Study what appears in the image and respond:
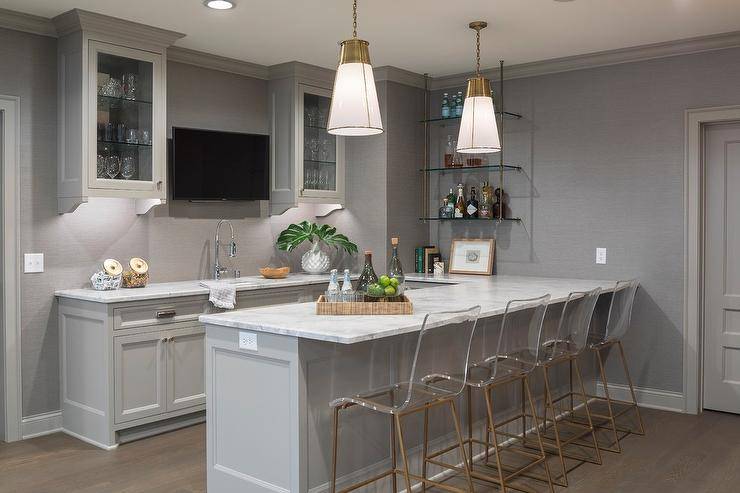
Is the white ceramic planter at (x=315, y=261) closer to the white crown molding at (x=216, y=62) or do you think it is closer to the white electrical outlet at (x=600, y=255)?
the white crown molding at (x=216, y=62)

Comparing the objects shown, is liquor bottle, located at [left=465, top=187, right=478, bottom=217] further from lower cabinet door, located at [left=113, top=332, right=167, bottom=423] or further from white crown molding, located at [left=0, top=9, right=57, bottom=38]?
white crown molding, located at [left=0, top=9, right=57, bottom=38]

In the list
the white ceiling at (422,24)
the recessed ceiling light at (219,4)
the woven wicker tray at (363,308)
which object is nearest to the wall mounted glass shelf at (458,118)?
the white ceiling at (422,24)

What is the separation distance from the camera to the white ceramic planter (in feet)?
19.4

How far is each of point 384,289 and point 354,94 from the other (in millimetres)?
913

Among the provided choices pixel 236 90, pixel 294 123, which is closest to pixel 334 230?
pixel 294 123

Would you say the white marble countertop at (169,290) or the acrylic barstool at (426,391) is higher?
the white marble countertop at (169,290)

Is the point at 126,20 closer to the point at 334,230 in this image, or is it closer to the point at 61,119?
the point at 61,119

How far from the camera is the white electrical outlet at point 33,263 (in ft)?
14.5

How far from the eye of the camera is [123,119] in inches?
182

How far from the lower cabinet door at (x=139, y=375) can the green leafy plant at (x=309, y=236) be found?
160cm

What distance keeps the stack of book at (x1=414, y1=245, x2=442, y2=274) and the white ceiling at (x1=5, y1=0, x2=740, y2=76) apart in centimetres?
160

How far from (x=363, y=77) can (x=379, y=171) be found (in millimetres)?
2804

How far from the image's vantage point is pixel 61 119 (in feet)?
14.9

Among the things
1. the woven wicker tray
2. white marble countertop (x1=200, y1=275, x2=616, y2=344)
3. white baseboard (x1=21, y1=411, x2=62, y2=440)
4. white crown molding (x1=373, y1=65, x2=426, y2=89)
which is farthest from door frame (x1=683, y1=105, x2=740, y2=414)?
white baseboard (x1=21, y1=411, x2=62, y2=440)
